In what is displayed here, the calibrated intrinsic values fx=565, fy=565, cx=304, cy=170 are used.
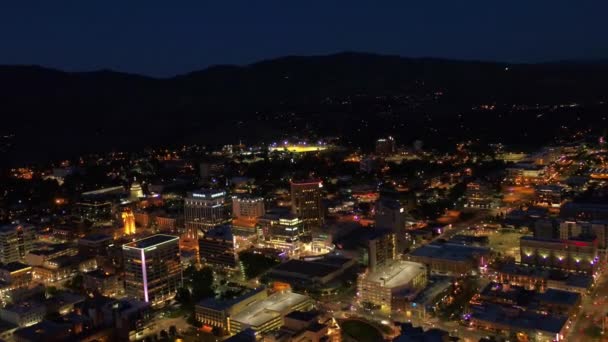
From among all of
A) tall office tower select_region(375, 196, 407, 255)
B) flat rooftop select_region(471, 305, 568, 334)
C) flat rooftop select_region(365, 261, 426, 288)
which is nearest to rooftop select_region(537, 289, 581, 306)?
flat rooftop select_region(471, 305, 568, 334)

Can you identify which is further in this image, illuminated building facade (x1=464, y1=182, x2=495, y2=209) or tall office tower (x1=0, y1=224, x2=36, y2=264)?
illuminated building facade (x1=464, y1=182, x2=495, y2=209)

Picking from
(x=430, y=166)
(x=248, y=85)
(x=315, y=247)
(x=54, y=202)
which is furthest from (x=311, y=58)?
(x=315, y=247)

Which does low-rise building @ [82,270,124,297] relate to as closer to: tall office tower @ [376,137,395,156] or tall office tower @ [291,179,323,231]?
tall office tower @ [291,179,323,231]

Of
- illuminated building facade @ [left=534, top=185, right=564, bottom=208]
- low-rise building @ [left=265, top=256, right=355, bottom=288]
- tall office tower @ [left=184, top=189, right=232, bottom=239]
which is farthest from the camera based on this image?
illuminated building facade @ [left=534, top=185, right=564, bottom=208]

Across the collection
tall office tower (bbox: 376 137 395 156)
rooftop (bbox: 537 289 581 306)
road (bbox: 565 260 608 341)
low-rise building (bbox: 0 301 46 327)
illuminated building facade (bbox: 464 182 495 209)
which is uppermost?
tall office tower (bbox: 376 137 395 156)

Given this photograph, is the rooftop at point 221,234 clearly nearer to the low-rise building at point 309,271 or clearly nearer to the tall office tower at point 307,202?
the low-rise building at point 309,271

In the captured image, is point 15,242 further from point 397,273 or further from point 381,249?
point 397,273

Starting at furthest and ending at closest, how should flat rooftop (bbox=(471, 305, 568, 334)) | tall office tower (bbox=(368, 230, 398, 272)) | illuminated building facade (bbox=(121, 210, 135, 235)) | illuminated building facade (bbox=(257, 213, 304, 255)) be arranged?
illuminated building facade (bbox=(121, 210, 135, 235)) → illuminated building facade (bbox=(257, 213, 304, 255)) → tall office tower (bbox=(368, 230, 398, 272)) → flat rooftop (bbox=(471, 305, 568, 334))
